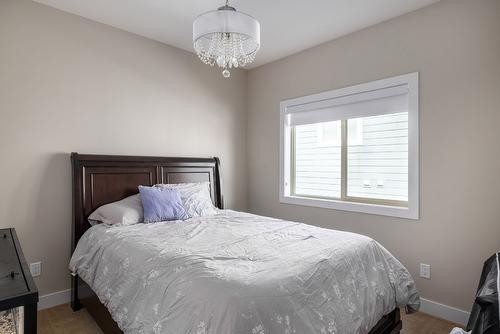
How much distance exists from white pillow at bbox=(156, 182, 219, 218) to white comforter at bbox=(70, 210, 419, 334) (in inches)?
17.9

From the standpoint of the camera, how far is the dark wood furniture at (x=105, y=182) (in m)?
2.20

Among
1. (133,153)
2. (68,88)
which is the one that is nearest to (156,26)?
(68,88)

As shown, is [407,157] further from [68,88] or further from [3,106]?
[3,106]

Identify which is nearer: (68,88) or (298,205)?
(68,88)

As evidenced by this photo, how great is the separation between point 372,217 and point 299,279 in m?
1.78

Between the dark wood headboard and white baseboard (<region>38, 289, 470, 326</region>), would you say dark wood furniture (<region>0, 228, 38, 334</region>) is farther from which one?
white baseboard (<region>38, 289, 470, 326</region>)

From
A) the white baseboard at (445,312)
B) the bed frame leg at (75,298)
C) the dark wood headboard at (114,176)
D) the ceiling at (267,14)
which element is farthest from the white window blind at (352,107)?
the bed frame leg at (75,298)

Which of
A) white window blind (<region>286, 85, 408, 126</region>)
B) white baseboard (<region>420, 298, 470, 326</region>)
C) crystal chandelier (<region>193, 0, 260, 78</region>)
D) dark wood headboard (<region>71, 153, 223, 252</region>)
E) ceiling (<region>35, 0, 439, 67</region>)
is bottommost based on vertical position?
white baseboard (<region>420, 298, 470, 326</region>)

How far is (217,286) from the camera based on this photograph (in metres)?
1.28

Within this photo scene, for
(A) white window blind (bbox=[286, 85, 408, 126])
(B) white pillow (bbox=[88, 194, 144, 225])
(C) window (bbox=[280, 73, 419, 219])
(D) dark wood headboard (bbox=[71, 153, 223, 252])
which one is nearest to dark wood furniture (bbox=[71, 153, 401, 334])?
(D) dark wood headboard (bbox=[71, 153, 223, 252])

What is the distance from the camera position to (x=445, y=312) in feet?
7.93

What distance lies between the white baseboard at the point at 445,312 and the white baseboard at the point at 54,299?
319cm

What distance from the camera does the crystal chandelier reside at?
1.88 m

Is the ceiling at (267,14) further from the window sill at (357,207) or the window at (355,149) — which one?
the window sill at (357,207)
